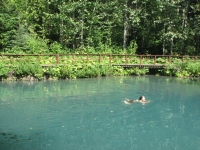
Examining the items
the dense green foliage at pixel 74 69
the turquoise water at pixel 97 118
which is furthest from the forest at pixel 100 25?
the turquoise water at pixel 97 118

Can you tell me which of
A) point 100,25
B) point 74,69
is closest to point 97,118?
point 74,69

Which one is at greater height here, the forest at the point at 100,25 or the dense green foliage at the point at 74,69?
the forest at the point at 100,25

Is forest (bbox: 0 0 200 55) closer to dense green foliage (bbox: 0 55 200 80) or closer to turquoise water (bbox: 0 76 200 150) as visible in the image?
Result: dense green foliage (bbox: 0 55 200 80)

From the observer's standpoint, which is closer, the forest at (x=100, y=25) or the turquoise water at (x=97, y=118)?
the turquoise water at (x=97, y=118)

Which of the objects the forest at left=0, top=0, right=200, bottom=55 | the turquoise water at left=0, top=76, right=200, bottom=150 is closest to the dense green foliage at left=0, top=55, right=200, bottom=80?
the turquoise water at left=0, top=76, right=200, bottom=150

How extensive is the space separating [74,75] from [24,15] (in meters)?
12.6

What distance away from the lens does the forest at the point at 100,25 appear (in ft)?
98.9

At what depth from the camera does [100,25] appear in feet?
112

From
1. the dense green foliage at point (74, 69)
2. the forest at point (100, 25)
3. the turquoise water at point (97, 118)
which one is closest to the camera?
the turquoise water at point (97, 118)

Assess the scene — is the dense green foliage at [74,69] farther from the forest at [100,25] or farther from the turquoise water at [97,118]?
the forest at [100,25]

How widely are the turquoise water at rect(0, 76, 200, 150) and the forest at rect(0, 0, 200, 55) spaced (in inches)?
456

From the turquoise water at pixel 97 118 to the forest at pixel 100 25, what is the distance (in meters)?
11.6

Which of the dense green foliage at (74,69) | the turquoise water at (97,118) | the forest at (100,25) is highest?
the forest at (100,25)

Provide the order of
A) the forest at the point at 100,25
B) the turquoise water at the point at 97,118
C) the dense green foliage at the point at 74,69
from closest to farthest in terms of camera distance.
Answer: the turquoise water at the point at 97,118, the dense green foliage at the point at 74,69, the forest at the point at 100,25
